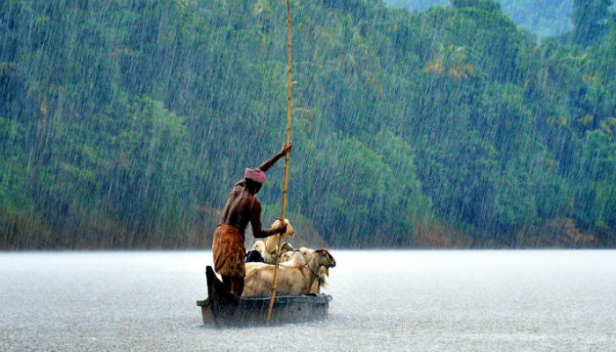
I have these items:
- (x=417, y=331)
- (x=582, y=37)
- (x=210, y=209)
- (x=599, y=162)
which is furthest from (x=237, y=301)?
(x=582, y=37)

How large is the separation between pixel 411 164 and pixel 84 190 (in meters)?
23.4

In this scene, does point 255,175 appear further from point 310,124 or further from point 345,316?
point 310,124

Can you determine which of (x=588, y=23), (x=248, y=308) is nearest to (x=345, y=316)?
(x=248, y=308)

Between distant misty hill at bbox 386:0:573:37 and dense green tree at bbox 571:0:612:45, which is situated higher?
distant misty hill at bbox 386:0:573:37

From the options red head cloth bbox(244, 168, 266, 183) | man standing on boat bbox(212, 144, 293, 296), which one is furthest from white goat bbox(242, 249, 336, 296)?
red head cloth bbox(244, 168, 266, 183)

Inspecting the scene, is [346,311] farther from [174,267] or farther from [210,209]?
[210,209]

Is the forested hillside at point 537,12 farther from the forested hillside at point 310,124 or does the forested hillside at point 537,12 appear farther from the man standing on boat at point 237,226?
the man standing on boat at point 237,226

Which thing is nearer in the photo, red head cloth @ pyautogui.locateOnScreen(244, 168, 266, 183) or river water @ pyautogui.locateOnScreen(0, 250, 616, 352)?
river water @ pyautogui.locateOnScreen(0, 250, 616, 352)

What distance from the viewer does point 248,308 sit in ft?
38.4

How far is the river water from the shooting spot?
10328 millimetres

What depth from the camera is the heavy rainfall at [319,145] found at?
2917 centimetres

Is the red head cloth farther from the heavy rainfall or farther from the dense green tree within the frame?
the dense green tree

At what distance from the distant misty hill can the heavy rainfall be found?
4337 centimetres

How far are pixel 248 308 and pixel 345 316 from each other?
223cm
